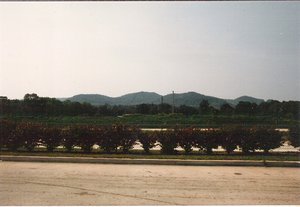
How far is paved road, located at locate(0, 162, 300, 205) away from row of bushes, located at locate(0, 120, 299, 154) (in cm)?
321

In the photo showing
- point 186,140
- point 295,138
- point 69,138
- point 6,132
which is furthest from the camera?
point 295,138

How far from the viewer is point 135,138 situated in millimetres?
13961

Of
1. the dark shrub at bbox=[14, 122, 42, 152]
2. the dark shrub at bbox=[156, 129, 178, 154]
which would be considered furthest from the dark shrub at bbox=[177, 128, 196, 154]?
the dark shrub at bbox=[14, 122, 42, 152]

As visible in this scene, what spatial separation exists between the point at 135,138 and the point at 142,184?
5895 millimetres

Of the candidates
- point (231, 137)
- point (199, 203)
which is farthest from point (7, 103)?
point (199, 203)

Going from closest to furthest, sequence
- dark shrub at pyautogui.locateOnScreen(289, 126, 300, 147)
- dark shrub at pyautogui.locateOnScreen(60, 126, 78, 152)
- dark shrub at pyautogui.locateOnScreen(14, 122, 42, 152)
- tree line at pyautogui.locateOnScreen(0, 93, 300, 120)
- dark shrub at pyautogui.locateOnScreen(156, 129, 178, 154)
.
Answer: dark shrub at pyautogui.locateOnScreen(156, 129, 178, 154) → dark shrub at pyautogui.locateOnScreen(60, 126, 78, 152) → dark shrub at pyautogui.locateOnScreen(14, 122, 42, 152) → dark shrub at pyautogui.locateOnScreen(289, 126, 300, 147) → tree line at pyautogui.locateOnScreen(0, 93, 300, 120)

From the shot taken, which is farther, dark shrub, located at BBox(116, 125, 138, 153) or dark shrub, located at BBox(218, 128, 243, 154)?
dark shrub, located at BBox(116, 125, 138, 153)

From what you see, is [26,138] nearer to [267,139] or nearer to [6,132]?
[6,132]

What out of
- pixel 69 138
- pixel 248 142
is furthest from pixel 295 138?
pixel 69 138

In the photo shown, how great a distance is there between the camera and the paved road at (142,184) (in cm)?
678

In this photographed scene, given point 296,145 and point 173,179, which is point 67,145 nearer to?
point 173,179

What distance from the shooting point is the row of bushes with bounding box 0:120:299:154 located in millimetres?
13781

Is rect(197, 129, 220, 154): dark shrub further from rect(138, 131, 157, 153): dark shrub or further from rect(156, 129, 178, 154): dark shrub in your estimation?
rect(138, 131, 157, 153): dark shrub

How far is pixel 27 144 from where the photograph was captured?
14.3m
